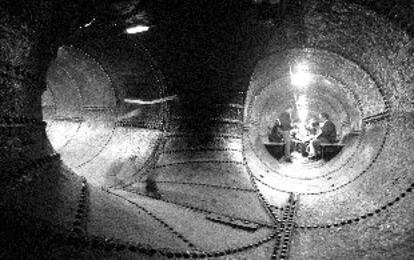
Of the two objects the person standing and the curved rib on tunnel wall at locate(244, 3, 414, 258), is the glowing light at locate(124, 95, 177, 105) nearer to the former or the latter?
the curved rib on tunnel wall at locate(244, 3, 414, 258)

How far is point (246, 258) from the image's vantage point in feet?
10.8

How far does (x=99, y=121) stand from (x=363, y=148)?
5.32 meters

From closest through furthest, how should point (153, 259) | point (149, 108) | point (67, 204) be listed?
1. point (153, 259)
2. point (67, 204)
3. point (149, 108)

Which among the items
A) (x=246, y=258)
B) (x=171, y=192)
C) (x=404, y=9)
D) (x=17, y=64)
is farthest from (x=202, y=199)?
(x=404, y=9)

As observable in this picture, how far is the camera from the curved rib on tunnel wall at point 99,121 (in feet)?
19.3

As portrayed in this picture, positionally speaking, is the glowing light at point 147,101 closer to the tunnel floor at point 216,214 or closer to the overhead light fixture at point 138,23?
the tunnel floor at point 216,214

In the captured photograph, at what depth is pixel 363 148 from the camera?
23.0 ft

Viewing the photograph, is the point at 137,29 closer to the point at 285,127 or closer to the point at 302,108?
the point at 285,127

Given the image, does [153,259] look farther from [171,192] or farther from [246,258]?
[171,192]

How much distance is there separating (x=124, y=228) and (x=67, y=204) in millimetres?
513

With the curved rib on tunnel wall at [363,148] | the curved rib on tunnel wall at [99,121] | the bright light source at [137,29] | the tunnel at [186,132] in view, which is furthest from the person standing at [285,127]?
the bright light source at [137,29]

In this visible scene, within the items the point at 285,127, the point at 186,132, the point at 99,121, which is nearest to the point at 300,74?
the point at 186,132

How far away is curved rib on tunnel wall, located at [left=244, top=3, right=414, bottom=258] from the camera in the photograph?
3.83m

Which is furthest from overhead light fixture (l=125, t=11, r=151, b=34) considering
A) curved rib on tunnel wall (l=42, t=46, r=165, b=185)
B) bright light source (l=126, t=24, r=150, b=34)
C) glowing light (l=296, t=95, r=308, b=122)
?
glowing light (l=296, t=95, r=308, b=122)
